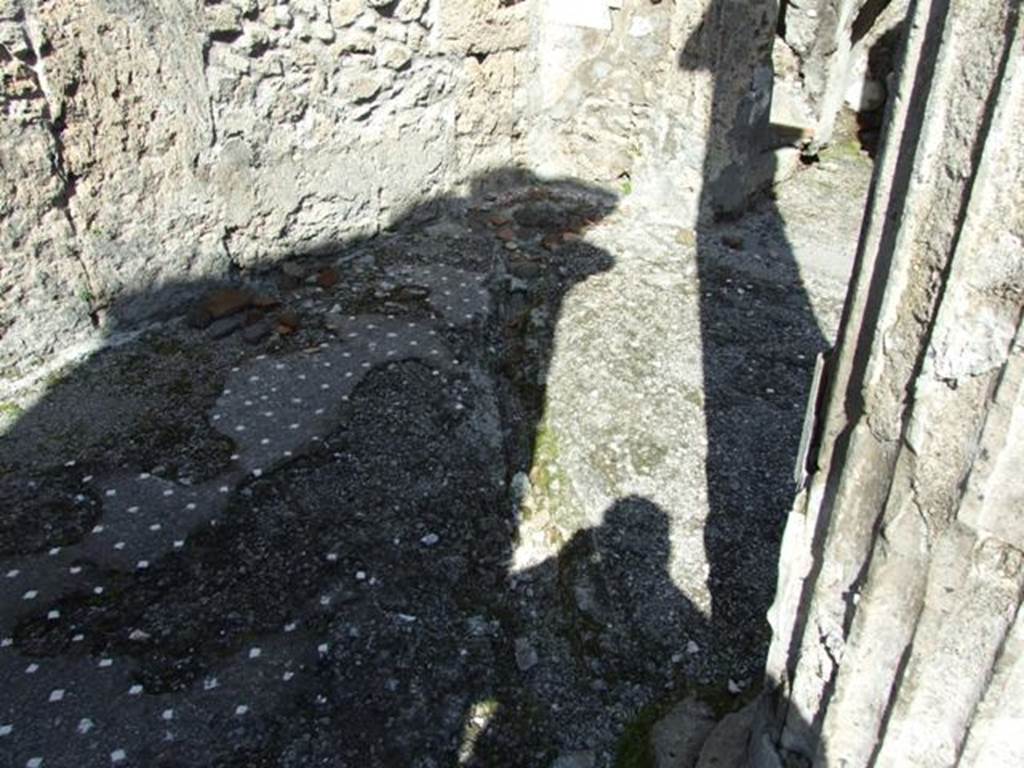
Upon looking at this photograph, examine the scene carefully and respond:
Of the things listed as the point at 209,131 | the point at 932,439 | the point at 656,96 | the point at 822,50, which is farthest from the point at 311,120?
the point at 932,439

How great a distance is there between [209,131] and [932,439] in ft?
11.3

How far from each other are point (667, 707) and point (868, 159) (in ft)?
15.8

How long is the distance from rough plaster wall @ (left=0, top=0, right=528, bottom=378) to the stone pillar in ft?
10.3

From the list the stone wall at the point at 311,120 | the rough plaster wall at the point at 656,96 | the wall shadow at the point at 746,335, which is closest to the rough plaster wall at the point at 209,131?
the stone wall at the point at 311,120

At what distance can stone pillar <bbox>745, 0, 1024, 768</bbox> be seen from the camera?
1.21m

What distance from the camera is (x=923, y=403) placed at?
1.32 m

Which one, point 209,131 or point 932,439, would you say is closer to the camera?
point 932,439

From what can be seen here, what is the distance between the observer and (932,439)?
132cm

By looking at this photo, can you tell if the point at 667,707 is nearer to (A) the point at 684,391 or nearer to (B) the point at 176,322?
(A) the point at 684,391

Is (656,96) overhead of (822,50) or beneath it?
beneath

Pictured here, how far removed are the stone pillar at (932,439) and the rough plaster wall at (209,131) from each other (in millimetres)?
3133

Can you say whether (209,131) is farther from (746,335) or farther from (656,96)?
(746,335)

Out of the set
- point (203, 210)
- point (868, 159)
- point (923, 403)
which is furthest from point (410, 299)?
point (868, 159)

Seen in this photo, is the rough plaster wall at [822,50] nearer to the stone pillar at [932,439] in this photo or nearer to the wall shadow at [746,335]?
the wall shadow at [746,335]
